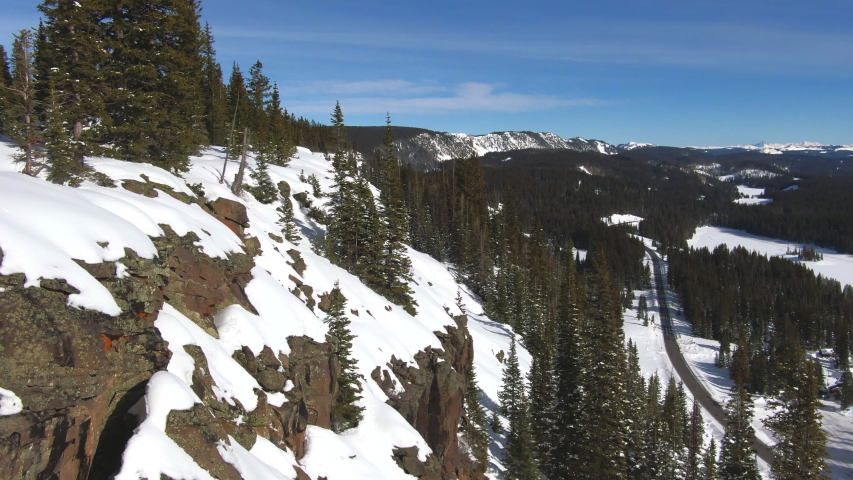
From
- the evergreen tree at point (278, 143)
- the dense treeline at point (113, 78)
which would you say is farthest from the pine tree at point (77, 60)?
the evergreen tree at point (278, 143)

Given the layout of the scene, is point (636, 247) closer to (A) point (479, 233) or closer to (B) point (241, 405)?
(A) point (479, 233)

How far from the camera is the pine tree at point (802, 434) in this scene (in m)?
24.7

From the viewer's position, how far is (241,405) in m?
12.4

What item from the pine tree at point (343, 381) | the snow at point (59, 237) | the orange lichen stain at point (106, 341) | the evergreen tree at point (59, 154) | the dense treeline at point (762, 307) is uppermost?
the evergreen tree at point (59, 154)

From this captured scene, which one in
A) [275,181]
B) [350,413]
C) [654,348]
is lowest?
[654,348]

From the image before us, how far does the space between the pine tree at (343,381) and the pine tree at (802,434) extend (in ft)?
82.9

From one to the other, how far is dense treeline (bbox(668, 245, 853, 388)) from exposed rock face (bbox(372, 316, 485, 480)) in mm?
77837

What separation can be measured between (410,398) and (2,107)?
2617 centimetres

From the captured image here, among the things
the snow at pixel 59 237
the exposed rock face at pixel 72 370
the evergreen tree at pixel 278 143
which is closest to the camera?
the exposed rock face at pixel 72 370

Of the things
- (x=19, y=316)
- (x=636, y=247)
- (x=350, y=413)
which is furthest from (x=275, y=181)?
(x=636, y=247)

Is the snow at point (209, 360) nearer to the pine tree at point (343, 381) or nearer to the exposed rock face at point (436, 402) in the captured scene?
the pine tree at point (343, 381)

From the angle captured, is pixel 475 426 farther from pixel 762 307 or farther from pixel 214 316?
pixel 762 307

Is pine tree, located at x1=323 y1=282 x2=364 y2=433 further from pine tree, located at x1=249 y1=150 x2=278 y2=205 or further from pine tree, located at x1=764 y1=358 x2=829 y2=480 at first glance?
pine tree, located at x1=764 y1=358 x2=829 y2=480

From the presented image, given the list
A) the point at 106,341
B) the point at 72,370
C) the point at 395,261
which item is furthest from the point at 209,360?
the point at 395,261
